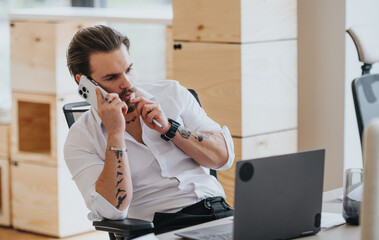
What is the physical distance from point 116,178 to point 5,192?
→ 7.40 feet

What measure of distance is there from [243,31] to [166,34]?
0.80 m

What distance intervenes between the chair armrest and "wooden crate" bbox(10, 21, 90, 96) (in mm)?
1986

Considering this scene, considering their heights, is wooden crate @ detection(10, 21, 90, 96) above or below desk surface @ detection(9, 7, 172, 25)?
below

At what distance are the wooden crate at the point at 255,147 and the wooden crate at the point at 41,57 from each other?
1.24 metres

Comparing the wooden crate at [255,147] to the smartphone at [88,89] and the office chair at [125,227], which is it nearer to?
the smartphone at [88,89]

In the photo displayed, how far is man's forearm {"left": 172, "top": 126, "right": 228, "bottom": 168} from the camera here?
2186 mm

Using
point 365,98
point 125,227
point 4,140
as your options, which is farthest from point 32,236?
point 365,98

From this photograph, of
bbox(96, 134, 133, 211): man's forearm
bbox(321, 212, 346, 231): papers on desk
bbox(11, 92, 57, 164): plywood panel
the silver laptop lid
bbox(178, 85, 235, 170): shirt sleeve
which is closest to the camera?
the silver laptop lid

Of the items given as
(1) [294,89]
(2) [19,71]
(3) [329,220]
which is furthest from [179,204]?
(2) [19,71]

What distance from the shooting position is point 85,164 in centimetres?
211

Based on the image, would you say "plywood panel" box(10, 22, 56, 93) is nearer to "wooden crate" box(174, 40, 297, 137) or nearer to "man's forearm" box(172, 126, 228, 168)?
"wooden crate" box(174, 40, 297, 137)

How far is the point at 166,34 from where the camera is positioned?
372 cm

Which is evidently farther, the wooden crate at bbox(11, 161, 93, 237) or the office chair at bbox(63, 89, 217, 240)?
the wooden crate at bbox(11, 161, 93, 237)

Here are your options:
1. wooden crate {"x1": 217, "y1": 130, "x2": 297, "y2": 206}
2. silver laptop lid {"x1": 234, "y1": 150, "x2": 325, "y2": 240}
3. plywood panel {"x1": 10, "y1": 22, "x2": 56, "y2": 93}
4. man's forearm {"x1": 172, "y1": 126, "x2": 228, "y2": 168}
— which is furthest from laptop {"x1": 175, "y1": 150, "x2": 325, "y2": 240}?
plywood panel {"x1": 10, "y1": 22, "x2": 56, "y2": 93}
